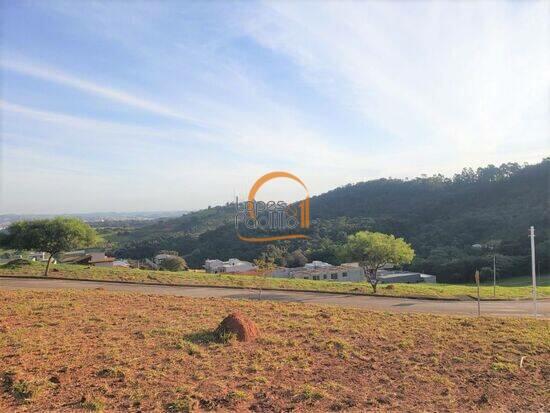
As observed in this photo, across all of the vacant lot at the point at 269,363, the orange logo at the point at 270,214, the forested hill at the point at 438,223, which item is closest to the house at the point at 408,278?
the forested hill at the point at 438,223

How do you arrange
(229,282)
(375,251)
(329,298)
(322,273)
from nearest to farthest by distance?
(329,298), (375,251), (229,282), (322,273)

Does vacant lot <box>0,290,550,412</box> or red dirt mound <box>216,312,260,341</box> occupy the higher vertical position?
red dirt mound <box>216,312,260,341</box>

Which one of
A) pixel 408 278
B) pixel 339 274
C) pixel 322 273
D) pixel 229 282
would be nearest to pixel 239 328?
pixel 229 282

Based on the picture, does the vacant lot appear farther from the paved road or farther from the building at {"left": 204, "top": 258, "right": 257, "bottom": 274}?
the building at {"left": 204, "top": 258, "right": 257, "bottom": 274}

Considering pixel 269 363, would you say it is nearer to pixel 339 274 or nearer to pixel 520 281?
pixel 339 274

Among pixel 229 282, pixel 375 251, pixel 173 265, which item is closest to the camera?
pixel 375 251

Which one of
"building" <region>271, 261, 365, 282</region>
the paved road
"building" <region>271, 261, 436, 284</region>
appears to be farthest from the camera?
"building" <region>271, 261, 436, 284</region>

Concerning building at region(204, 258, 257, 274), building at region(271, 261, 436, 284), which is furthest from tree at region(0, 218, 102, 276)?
building at region(271, 261, 436, 284)

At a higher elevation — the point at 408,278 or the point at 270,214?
the point at 270,214
